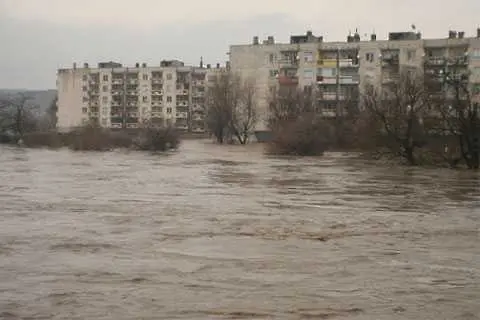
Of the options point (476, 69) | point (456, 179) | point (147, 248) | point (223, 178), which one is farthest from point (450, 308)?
point (476, 69)

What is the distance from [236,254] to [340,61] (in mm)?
88377

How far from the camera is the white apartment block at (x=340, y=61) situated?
9431 centimetres

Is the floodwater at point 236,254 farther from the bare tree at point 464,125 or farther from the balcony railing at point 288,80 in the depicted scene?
the balcony railing at point 288,80

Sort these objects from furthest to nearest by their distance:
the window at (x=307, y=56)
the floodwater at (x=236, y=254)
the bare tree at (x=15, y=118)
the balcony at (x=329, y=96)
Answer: the window at (x=307, y=56), the balcony at (x=329, y=96), the bare tree at (x=15, y=118), the floodwater at (x=236, y=254)

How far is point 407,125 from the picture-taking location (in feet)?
171

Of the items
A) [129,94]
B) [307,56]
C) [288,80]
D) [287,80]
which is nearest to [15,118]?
[287,80]

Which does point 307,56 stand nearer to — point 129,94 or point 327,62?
point 327,62

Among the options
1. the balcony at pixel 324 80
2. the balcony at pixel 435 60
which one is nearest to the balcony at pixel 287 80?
the balcony at pixel 324 80

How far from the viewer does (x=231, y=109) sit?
319ft

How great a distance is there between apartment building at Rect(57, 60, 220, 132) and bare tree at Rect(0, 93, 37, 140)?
2857cm

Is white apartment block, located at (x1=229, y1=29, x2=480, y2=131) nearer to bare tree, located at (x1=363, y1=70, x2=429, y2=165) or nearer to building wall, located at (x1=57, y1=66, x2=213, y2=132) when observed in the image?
bare tree, located at (x1=363, y1=70, x2=429, y2=165)

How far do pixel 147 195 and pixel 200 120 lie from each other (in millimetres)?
113657

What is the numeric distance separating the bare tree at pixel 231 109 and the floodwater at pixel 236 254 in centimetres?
6890

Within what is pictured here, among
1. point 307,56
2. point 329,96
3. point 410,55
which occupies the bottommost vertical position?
point 329,96
